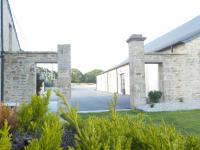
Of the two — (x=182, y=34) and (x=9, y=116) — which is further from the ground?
(x=182, y=34)

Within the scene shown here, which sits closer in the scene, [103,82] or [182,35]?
[182,35]

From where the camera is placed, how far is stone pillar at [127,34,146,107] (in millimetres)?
13734

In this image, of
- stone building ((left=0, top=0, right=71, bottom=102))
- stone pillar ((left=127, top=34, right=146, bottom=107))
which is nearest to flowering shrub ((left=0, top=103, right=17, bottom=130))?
stone building ((left=0, top=0, right=71, bottom=102))

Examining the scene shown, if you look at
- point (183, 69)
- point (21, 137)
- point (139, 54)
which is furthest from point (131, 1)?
point (21, 137)

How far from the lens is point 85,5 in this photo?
40.3 feet

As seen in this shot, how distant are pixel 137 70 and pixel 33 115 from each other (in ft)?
33.8

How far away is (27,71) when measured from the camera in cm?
1320

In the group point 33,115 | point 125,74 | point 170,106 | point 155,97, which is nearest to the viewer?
point 33,115

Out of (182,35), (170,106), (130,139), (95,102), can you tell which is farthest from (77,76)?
(130,139)

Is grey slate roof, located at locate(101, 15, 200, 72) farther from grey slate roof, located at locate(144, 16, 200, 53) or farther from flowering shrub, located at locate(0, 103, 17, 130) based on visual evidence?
flowering shrub, located at locate(0, 103, 17, 130)

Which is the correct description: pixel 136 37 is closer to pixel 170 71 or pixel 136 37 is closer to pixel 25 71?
pixel 170 71

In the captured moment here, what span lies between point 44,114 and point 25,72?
9.44 m

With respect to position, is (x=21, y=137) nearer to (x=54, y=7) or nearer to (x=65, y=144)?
(x=65, y=144)

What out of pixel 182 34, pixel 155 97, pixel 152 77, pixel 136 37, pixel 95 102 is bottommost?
pixel 95 102
